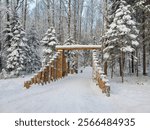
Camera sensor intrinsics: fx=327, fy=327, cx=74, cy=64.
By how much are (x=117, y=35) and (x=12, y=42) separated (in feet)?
47.7

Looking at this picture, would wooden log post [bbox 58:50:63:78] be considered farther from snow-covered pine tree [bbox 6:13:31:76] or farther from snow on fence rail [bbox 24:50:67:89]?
snow-covered pine tree [bbox 6:13:31:76]

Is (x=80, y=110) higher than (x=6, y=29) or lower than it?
lower

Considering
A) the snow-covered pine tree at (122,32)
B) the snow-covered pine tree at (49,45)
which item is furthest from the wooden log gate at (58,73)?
the snow-covered pine tree at (49,45)

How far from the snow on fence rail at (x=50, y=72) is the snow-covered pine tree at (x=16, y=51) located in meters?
8.33

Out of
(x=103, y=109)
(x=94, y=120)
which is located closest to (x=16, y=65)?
(x=103, y=109)

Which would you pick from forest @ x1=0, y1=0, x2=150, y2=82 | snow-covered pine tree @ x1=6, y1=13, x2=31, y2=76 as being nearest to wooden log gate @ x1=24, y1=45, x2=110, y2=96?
forest @ x1=0, y1=0, x2=150, y2=82

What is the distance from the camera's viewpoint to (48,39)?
3584 cm

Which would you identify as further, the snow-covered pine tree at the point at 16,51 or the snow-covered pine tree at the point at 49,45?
the snow-covered pine tree at the point at 49,45

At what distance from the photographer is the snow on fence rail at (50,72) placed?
19.1 metres

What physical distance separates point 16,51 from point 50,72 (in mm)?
14092

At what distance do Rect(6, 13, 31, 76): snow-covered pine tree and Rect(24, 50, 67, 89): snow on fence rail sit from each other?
833 cm

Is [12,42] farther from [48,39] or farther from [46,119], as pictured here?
[46,119]

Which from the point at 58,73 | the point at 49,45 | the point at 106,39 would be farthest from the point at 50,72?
the point at 49,45

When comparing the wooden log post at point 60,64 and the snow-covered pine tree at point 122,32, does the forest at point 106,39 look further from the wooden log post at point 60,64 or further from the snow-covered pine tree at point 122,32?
the wooden log post at point 60,64
